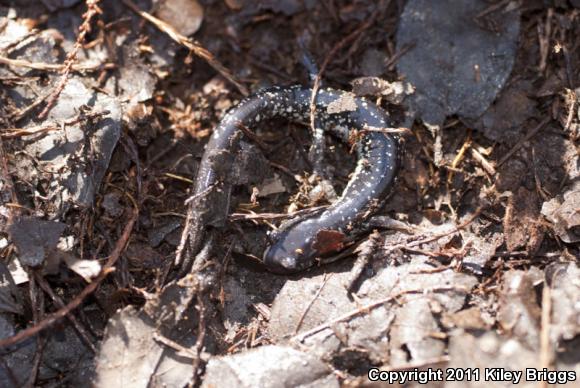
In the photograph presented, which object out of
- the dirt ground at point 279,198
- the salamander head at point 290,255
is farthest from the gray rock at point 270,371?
the salamander head at point 290,255

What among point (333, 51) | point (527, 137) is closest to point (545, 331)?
point (527, 137)

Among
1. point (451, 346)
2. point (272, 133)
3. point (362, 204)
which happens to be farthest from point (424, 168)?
point (451, 346)

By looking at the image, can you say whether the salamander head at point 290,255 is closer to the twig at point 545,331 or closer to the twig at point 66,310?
the twig at point 66,310

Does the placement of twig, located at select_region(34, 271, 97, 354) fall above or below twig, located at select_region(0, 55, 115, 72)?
below

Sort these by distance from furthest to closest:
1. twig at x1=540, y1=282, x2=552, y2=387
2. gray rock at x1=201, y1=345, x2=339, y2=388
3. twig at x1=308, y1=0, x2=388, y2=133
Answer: twig at x1=308, y1=0, x2=388, y2=133
gray rock at x1=201, y1=345, x2=339, y2=388
twig at x1=540, y1=282, x2=552, y2=387

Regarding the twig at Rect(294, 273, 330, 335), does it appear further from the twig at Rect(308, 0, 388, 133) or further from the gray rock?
the twig at Rect(308, 0, 388, 133)

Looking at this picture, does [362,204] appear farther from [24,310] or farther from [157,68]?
[24,310]

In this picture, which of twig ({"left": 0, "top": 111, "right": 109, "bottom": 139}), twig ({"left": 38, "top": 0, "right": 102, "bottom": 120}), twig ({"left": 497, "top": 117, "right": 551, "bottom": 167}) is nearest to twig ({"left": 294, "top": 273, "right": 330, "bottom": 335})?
twig ({"left": 497, "top": 117, "right": 551, "bottom": 167})
